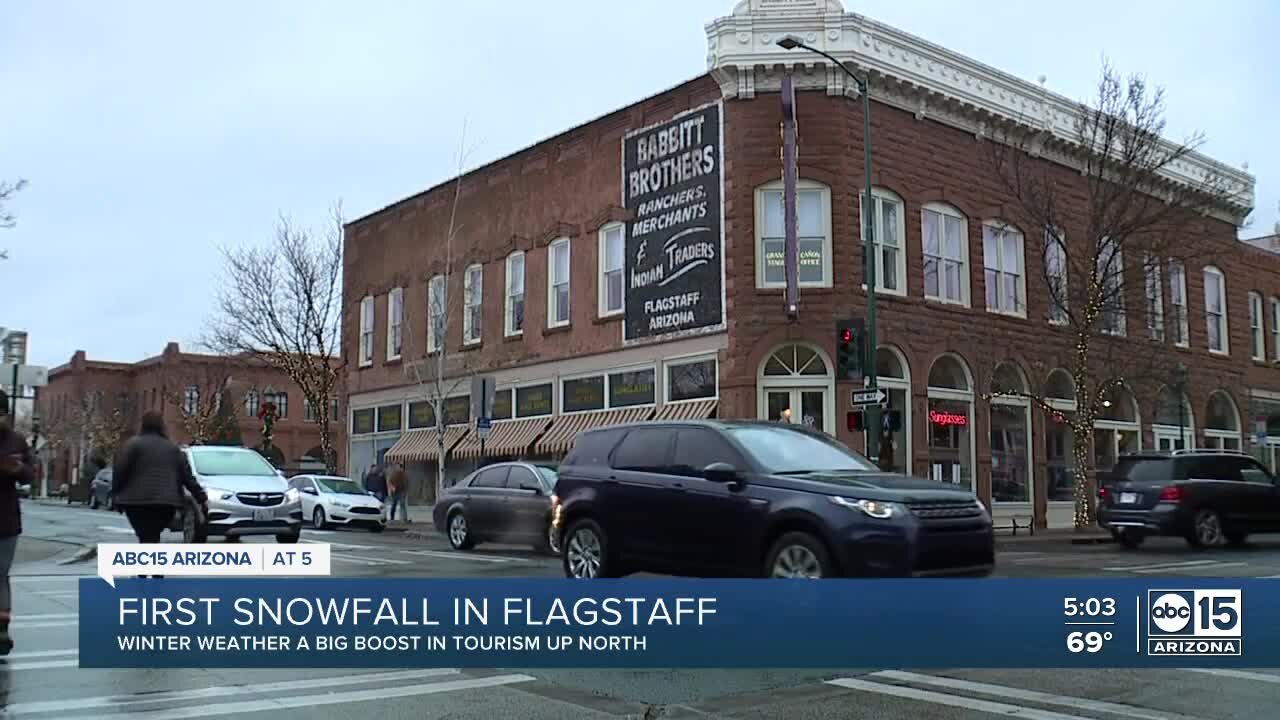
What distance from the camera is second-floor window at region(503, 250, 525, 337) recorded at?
33.2 m

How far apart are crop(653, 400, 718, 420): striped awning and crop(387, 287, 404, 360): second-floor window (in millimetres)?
13740

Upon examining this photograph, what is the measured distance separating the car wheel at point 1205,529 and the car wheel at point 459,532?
12.2 m

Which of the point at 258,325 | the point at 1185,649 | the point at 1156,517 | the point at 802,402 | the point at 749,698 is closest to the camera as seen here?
the point at 749,698

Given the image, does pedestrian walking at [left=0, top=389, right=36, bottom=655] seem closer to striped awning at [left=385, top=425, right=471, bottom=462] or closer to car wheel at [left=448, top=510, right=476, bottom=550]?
car wheel at [left=448, top=510, right=476, bottom=550]

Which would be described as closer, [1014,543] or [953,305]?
[1014,543]

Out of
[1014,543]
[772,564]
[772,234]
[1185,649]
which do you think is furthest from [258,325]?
[1185,649]

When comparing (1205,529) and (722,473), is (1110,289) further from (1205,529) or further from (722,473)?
(722,473)

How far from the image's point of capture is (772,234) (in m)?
26.5

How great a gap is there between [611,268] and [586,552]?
1887 centimetres

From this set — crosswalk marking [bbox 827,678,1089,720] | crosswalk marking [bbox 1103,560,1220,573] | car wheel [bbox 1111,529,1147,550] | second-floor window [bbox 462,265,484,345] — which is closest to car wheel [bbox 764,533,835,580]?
crosswalk marking [bbox 827,678,1089,720]

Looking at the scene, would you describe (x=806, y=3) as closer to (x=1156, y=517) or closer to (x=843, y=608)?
(x=1156, y=517)

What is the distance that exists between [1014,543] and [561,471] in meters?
14.1

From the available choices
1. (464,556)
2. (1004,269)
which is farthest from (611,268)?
(464,556)

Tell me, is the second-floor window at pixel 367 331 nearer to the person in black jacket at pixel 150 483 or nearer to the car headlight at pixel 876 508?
the person in black jacket at pixel 150 483
